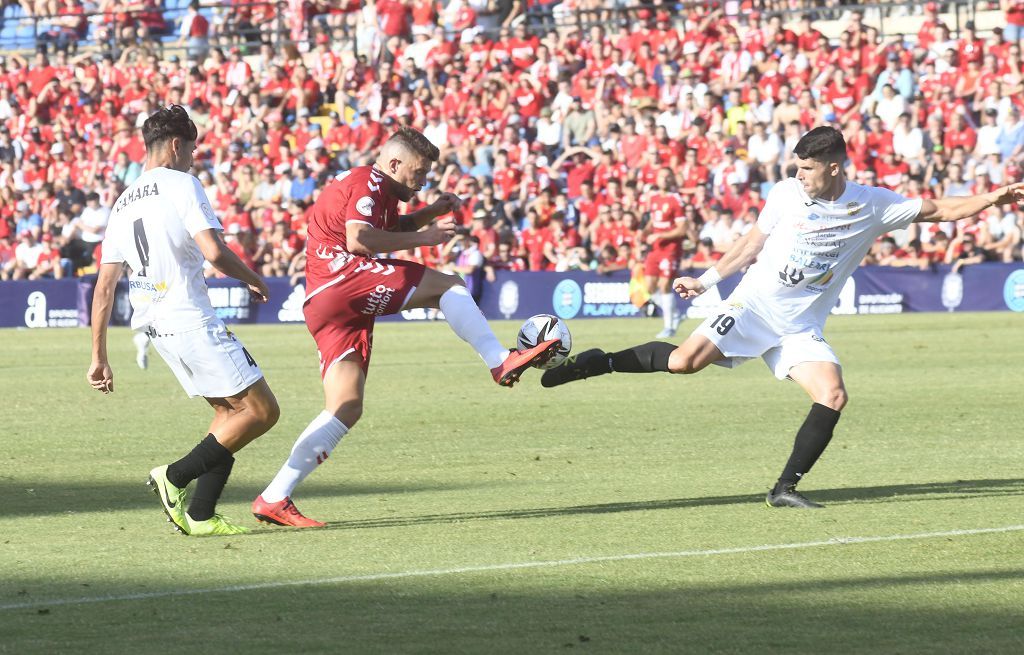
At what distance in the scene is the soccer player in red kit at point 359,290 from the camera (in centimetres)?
838

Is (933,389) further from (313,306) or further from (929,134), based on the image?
(929,134)

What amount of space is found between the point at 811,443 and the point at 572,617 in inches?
126

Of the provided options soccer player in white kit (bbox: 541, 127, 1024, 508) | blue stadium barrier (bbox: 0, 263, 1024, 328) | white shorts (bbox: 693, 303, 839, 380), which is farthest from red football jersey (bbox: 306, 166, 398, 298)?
blue stadium barrier (bbox: 0, 263, 1024, 328)

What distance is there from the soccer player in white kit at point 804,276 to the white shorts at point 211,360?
2510 millimetres

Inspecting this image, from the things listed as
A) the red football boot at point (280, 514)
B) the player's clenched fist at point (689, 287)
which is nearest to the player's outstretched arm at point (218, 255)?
the red football boot at point (280, 514)

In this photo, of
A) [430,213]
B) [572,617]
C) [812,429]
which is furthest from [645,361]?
[572,617]

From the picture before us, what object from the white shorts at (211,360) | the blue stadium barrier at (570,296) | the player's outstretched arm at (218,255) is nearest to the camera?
the player's outstretched arm at (218,255)

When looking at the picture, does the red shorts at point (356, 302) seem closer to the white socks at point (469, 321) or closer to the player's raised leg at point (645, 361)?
the white socks at point (469, 321)

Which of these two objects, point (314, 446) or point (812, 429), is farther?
point (812, 429)

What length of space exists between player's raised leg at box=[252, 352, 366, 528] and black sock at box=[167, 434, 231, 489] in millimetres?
336

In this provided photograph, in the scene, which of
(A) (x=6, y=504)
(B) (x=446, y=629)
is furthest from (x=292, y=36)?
(B) (x=446, y=629)

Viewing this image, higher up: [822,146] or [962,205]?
[822,146]

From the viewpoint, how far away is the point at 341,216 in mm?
8523

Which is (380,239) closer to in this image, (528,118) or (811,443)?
(811,443)
